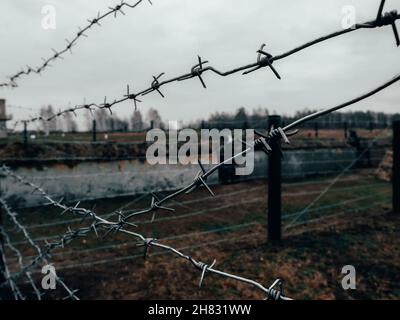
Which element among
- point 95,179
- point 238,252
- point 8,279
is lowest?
point 238,252

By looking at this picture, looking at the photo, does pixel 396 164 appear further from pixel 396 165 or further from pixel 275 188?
pixel 275 188

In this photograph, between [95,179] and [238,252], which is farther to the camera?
[95,179]

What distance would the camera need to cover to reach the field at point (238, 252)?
350 centimetres

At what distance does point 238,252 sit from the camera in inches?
176

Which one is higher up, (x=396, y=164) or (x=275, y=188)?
(x=396, y=164)

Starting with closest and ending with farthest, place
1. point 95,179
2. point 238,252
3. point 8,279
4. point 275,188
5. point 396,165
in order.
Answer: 1. point 8,279
2. point 238,252
3. point 275,188
4. point 396,165
5. point 95,179

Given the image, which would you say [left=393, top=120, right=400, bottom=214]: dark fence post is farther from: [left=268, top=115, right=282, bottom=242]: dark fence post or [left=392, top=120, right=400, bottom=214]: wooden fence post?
[left=268, top=115, right=282, bottom=242]: dark fence post

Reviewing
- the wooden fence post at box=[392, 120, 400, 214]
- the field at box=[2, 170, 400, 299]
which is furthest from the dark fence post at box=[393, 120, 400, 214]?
the field at box=[2, 170, 400, 299]

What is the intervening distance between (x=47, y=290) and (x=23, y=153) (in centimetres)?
413

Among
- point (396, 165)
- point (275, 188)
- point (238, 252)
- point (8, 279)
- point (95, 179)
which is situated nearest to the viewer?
point (8, 279)

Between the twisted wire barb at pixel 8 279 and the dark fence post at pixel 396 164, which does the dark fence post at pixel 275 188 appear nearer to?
the dark fence post at pixel 396 164

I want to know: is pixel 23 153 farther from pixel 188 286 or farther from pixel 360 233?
pixel 360 233

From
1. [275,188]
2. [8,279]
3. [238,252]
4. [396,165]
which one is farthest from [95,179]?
[396,165]

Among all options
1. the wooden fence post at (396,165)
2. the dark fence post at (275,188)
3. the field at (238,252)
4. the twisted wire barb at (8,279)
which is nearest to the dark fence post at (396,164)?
the wooden fence post at (396,165)
